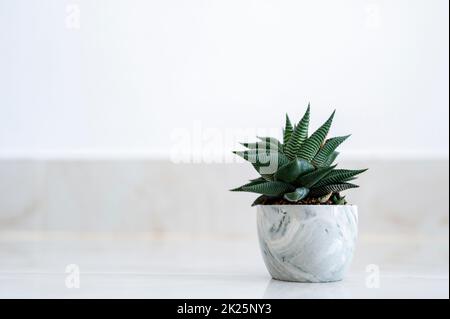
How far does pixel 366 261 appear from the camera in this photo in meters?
1.77

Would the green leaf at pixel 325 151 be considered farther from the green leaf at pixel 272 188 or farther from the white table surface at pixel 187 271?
the white table surface at pixel 187 271

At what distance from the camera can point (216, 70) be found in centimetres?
245

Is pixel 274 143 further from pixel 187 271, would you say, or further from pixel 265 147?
pixel 187 271

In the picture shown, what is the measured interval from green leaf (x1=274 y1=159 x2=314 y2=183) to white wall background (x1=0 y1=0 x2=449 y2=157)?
1.28 meters

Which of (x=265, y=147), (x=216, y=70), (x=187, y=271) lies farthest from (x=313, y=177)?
(x=216, y=70)

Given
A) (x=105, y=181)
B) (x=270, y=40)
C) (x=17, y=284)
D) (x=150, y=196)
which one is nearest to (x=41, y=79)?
(x=105, y=181)

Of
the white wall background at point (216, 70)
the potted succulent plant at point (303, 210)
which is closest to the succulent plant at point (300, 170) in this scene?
the potted succulent plant at point (303, 210)

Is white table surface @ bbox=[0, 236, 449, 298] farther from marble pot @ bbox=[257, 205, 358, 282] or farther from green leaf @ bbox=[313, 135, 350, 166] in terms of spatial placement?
green leaf @ bbox=[313, 135, 350, 166]

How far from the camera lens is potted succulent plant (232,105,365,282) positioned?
111 cm

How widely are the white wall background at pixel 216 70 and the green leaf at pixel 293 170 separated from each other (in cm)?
128

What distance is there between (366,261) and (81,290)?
1052 mm

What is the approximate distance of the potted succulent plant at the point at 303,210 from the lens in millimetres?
1106
